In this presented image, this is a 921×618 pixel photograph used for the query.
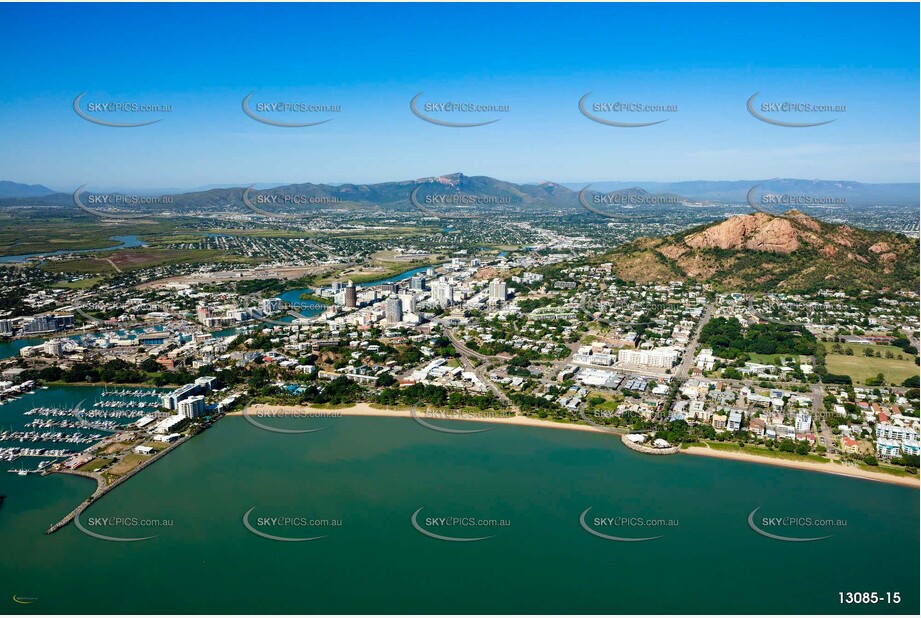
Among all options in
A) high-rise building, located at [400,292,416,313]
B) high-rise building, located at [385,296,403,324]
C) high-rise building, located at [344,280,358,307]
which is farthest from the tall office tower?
high-rise building, located at [385,296,403,324]

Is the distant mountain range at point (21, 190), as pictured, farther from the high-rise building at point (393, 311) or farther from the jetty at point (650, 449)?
the jetty at point (650, 449)

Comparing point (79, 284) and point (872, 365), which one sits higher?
point (79, 284)

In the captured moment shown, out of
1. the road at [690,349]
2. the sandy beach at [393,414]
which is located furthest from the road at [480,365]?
the road at [690,349]

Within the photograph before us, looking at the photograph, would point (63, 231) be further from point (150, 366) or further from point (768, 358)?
point (768, 358)

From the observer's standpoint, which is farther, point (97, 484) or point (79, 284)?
point (79, 284)

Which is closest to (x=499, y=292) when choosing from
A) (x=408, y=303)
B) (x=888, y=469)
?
(x=408, y=303)
